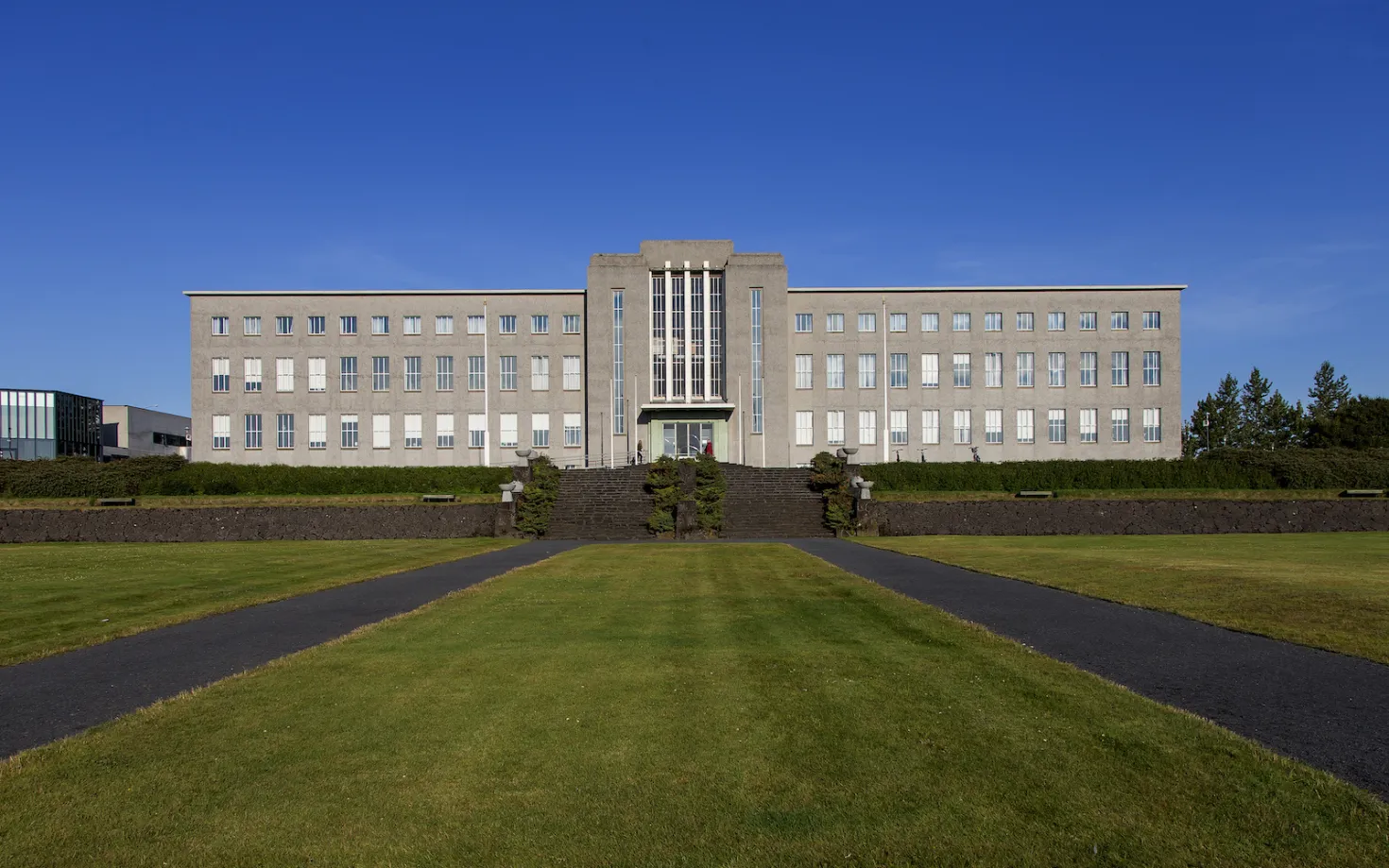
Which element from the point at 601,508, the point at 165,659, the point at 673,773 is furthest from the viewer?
the point at 601,508

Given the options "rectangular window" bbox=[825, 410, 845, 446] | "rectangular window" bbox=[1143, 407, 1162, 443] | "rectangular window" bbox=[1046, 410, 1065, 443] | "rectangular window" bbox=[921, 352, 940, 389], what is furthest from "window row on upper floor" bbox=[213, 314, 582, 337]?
"rectangular window" bbox=[1143, 407, 1162, 443]

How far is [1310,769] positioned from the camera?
21.1 ft

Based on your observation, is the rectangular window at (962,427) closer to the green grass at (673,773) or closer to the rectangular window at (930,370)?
the rectangular window at (930,370)

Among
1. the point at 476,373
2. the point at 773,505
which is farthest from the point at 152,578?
the point at 476,373

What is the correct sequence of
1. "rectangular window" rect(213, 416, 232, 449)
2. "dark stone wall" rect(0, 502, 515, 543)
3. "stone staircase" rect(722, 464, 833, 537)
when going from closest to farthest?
1. "dark stone wall" rect(0, 502, 515, 543)
2. "stone staircase" rect(722, 464, 833, 537)
3. "rectangular window" rect(213, 416, 232, 449)

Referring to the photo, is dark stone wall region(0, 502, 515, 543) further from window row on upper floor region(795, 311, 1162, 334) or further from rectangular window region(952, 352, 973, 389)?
rectangular window region(952, 352, 973, 389)

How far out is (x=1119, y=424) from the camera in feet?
221

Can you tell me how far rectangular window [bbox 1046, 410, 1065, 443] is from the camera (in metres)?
67.4

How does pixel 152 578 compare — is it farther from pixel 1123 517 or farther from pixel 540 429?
pixel 540 429

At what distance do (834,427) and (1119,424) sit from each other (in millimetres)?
20621

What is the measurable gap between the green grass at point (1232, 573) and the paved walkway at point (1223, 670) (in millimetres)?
736

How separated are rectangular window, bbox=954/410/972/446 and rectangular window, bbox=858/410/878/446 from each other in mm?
5824

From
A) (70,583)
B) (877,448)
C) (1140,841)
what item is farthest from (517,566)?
(877,448)

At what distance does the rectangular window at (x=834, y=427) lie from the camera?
6706cm
